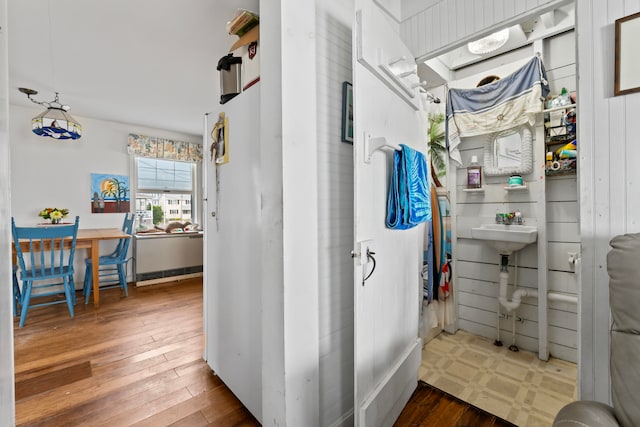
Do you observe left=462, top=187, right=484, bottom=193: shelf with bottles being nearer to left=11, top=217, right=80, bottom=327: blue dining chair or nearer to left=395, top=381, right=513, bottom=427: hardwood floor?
left=395, top=381, right=513, bottom=427: hardwood floor

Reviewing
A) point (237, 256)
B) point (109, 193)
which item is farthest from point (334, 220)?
point (109, 193)

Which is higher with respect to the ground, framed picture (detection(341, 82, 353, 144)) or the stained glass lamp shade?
the stained glass lamp shade

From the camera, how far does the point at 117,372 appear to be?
1940mm

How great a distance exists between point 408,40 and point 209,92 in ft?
7.70

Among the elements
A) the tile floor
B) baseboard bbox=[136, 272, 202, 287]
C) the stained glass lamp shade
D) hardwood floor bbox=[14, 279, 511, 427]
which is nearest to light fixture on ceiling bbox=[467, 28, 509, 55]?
the tile floor

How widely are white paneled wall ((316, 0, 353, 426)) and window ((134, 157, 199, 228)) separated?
168 inches

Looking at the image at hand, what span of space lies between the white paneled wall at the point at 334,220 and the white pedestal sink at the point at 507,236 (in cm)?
136

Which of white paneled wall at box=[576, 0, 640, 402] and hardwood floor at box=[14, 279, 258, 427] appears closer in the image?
white paneled wall at box=[576, 0, 640, 402]

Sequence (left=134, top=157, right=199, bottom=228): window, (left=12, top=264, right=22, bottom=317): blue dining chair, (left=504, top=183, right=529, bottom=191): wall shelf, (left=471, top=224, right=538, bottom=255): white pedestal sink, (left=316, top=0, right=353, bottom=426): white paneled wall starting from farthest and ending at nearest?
1. (left=134, top=157, right=199, bottom=228): window
2. (left=12, top=264, right=22, bottom=317): blue dining chair
3. (left=504, top=183, right=529, bottom=191): wall shelf
4. (left=471, top=224, right=538, bottom=255): white pedestal sink
5. (left=316, top=0, right=353, bottom=426): white paneled wall

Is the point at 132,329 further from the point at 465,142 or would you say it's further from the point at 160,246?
the point at 465,142

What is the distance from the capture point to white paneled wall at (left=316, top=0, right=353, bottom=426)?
1.29 metres

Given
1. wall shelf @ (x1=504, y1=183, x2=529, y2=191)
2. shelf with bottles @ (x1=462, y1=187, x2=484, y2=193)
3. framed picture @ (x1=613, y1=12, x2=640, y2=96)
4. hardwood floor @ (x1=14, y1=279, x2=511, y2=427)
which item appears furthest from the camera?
shelf with bottles @ (x1=462, y1=187, x2=484, y2=193)

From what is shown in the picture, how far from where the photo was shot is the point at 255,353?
146 cm

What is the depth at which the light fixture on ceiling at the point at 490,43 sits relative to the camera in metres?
2.03
